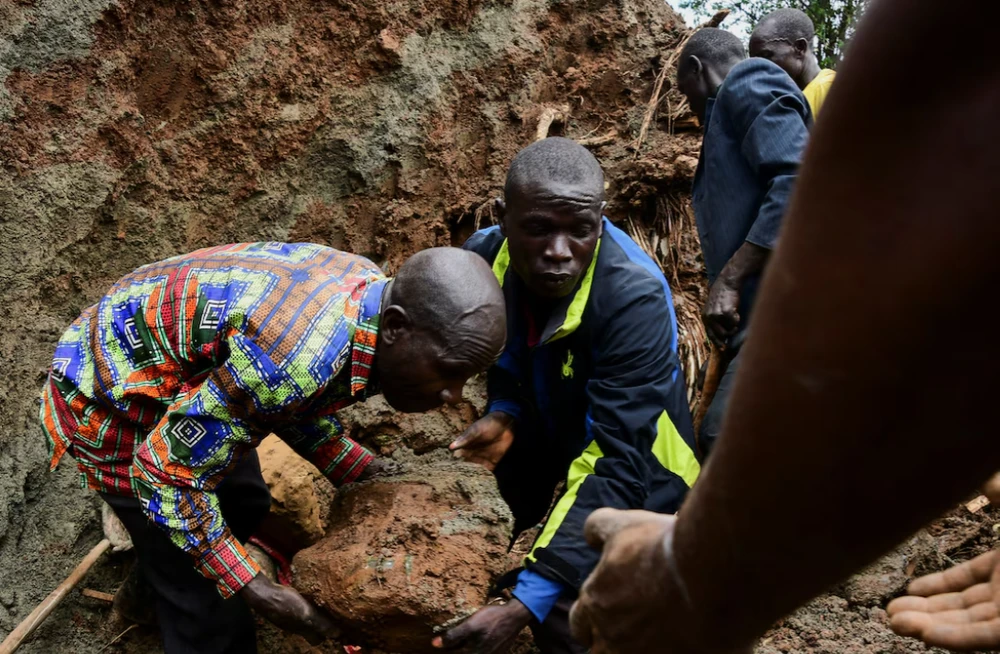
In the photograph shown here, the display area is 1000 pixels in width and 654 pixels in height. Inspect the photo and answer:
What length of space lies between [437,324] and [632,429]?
0.79 meters

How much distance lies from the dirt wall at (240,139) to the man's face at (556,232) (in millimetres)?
1451

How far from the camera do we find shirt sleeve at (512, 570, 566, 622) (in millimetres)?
2611

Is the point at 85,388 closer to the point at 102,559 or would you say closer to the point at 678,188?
the point at 102,559

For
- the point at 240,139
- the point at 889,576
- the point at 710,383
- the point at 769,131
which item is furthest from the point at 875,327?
the point at 240,139

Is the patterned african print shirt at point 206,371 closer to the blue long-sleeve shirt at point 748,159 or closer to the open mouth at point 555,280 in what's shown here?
the open mouth at point 555,280

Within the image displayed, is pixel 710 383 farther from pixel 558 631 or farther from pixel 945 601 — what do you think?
pixel 945 601

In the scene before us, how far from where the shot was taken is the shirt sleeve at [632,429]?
2.75m

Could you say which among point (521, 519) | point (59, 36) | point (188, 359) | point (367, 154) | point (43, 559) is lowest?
point (43, 559)

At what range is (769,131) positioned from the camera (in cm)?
347

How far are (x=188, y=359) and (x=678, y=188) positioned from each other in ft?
10.0

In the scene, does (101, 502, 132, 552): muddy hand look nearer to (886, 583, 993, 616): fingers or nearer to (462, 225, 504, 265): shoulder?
(462, 225, 504, 265): shoulder

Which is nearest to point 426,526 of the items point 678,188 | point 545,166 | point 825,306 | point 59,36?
point 545,166

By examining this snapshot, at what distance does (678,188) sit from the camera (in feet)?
15.9

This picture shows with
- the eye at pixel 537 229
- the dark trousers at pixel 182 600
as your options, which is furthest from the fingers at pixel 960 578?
the dark trousers at pixel 182 600
